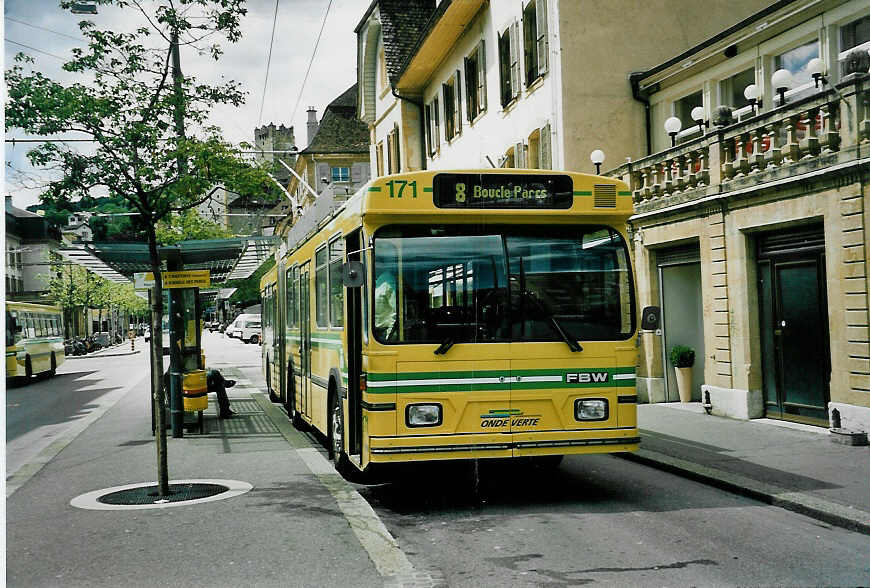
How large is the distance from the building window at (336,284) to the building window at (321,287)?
0.35 m

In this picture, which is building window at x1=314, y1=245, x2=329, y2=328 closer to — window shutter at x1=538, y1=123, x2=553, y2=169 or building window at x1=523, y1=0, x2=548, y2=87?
window shutter at x1=538, y1=123, x2=553, y2=169

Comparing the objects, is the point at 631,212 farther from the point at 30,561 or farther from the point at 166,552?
the point at 30,561

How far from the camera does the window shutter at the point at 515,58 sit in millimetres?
23281

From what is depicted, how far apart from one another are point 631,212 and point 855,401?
5180 millimetres

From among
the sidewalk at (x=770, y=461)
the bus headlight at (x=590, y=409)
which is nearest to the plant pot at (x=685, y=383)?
the sidewalk at (x=770, y=461)

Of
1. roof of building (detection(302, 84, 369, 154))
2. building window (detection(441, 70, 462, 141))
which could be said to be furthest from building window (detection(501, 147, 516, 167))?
roof of building (detection(302, 84, 369, 154))

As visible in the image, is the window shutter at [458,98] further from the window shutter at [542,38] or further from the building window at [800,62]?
the building window at [800,62]

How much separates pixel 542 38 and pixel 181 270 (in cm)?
979

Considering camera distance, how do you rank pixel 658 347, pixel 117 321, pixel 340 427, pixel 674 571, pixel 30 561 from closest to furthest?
pixel 674 571, pixel 30 561, pixel 340 427, pixel 658 347, pixel 117 321

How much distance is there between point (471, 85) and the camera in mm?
28094

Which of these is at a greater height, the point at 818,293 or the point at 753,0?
the point at 753,0

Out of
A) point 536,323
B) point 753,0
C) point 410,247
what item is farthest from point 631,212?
point 753,0


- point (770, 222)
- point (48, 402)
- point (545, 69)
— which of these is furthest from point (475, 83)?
point (770, 222)

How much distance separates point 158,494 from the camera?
9.51 meters
